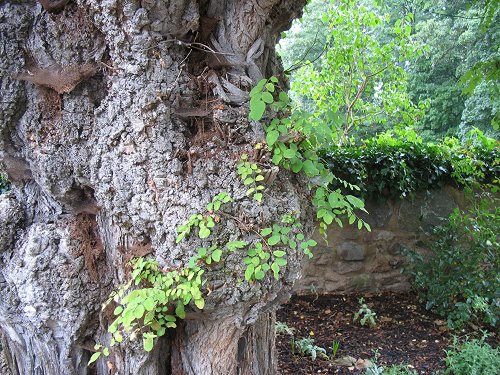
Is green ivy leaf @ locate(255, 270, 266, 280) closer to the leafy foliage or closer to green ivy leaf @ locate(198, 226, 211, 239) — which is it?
green ivy leaf @ locate(198, 226, 211, 239)

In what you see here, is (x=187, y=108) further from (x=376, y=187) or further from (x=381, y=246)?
(x=381, y=246)

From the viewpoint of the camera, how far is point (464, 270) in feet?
13.3

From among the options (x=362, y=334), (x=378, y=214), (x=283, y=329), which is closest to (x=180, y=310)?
(x=283, y=329)

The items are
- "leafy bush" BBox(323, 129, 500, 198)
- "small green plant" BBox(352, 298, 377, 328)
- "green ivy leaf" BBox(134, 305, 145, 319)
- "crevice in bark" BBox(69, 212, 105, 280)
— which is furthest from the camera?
"leafy bush" BBox(323, 129, 500, 198)

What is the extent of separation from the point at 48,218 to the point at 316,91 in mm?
5341

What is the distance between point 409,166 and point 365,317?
1633mm

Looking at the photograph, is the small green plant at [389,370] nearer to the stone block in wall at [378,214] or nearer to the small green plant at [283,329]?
the small green plant at [283,329]

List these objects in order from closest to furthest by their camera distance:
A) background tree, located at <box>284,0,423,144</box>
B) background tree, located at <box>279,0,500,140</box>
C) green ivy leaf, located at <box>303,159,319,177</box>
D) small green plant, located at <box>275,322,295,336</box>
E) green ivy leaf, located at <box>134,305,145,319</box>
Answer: green ivy leaf, located at <box>134,305,145,319</box>
green ivy leaf, located at <box>303,159,319,177</box>
small green plant, located at <box>275,322,295,336</box>
background tree, located at <box>284,0,423,144</box>
background tree, located at <box>279,0,500,140</box>

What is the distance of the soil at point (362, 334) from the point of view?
3.23 m

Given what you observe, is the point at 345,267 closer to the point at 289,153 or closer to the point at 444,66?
the point at 289,153

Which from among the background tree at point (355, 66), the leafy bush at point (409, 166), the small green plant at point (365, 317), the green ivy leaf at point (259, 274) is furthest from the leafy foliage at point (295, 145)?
the background tree at point (355, 66)

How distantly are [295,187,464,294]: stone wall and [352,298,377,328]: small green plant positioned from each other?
0.54 m

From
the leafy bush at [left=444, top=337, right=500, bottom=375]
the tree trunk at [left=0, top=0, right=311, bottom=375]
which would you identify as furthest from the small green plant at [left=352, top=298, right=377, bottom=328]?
the tree trunk at [left=0, top=0, right=311, bottom=375]

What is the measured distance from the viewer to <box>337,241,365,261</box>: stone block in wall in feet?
15.0
